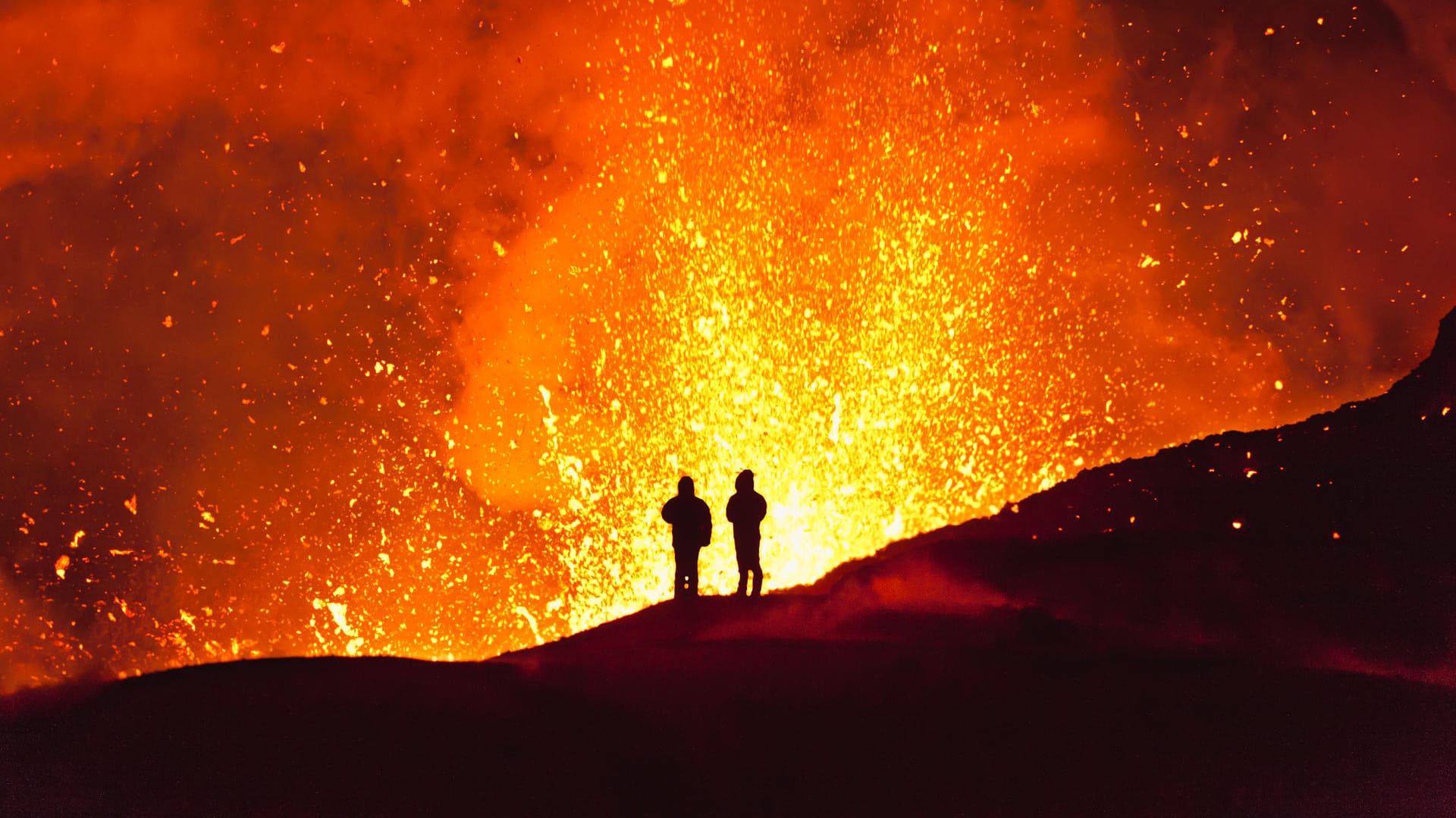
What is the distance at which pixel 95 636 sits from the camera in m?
24.5

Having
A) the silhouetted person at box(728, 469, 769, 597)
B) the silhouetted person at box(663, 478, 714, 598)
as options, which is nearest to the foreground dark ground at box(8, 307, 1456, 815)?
the silhouetted person at box(663, 478, 714, 598)

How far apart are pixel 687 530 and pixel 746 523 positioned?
0.53 metres

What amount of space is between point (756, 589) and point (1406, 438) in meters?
14.1

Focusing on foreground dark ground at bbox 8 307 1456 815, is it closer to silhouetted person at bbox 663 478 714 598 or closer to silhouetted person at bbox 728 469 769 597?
silhouetted person at bbox 663 478 714 598

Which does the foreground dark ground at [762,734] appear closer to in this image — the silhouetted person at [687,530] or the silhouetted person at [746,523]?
the silhouetted person at [687,530]

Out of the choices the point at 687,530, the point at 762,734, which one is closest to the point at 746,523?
the point at 687,530

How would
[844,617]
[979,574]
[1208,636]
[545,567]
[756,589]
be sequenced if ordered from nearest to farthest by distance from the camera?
1. [844,617]
2. [756,589]
3. [1208,636]
4. [979,574]
5. [545,567]

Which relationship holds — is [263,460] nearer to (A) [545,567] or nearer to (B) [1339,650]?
(A) [545,567]

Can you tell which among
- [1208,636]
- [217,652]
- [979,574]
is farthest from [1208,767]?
[217,652]

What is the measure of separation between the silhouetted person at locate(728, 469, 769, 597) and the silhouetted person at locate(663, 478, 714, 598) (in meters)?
0.26

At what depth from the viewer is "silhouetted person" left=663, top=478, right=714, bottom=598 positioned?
8.95m

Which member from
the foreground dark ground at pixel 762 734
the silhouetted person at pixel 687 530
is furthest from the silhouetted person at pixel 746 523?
the foreground dark ground at pixel 762 734

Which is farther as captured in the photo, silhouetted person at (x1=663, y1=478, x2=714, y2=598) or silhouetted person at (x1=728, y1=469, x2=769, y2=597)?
silhouetted person at (x1=728, y1=469, x2=769, y2=597)

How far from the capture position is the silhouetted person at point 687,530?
8.95 metres
